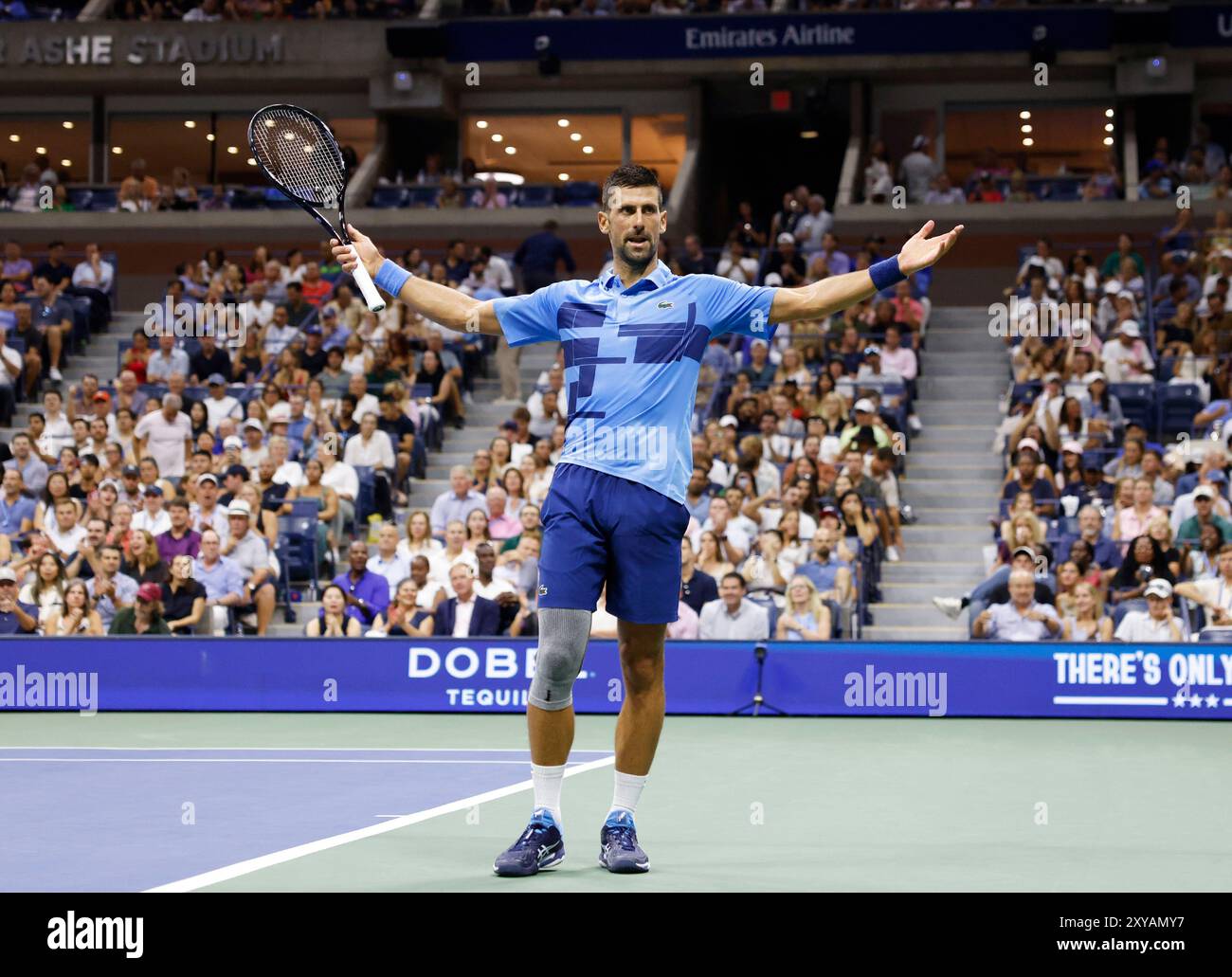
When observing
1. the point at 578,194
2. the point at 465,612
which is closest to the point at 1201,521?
the point at 465,612

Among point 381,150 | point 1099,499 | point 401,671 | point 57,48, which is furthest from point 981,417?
point 57,48

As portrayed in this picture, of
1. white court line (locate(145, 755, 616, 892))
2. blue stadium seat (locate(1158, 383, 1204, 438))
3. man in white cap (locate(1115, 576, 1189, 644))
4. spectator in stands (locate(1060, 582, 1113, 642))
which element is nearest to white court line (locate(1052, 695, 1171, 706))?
man in white cap (locate(1115, 576, 1189, 644))

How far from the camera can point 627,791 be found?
650cm

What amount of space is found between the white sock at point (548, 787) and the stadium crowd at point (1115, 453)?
27.2ft

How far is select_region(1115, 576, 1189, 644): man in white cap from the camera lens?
1363 cm

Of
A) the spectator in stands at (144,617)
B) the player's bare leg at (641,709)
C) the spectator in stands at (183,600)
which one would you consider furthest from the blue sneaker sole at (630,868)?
the spectator in stands at (183,600)

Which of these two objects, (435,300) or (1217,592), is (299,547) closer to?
(1217,592)

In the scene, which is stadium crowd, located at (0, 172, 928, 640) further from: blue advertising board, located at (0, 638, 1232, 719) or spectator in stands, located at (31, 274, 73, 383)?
blue advertising board, located at (0, 638, 1232, 719)

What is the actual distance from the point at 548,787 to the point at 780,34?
21627mm

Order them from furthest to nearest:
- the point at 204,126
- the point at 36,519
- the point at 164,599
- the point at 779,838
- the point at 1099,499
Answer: the point at 204,126 < the point at 36,519 < the point at 1099,499 < the point at 164,599 < the point at 779,838

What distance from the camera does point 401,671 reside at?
13.7 metres

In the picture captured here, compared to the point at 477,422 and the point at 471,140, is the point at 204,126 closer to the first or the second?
the point at 471,140

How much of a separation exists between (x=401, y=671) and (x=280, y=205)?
15806mm

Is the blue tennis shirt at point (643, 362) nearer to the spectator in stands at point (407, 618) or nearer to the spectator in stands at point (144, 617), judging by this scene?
the spectator in stands at point (407, 618)
